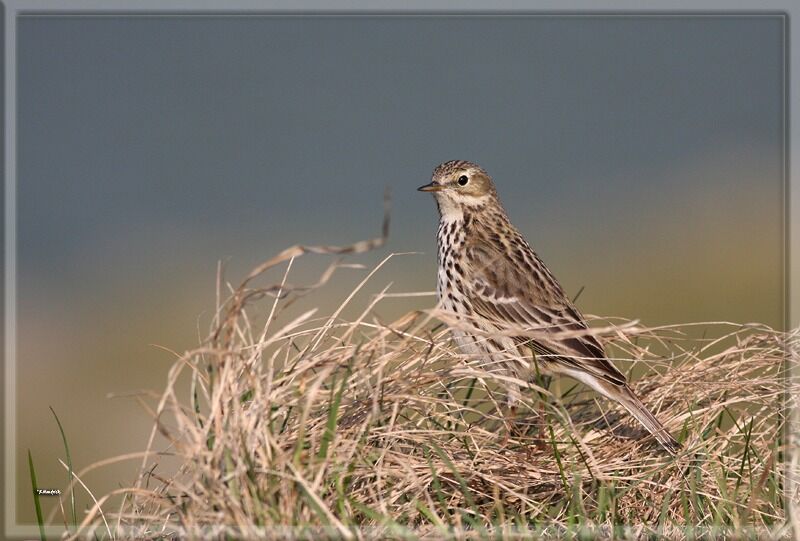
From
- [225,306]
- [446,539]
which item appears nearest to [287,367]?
[225,306]

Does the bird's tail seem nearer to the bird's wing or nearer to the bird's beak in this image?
the bird's wing

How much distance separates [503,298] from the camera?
19.2 feet

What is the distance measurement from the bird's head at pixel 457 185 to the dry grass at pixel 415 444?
1285mm

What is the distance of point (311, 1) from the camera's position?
16.8 ft

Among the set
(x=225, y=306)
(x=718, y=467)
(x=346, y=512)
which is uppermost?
(x=225, y=306)

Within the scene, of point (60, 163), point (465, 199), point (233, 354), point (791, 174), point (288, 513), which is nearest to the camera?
point (288, 513)

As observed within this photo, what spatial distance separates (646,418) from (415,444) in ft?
3.87

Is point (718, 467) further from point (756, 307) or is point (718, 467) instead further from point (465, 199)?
point (465, 199)

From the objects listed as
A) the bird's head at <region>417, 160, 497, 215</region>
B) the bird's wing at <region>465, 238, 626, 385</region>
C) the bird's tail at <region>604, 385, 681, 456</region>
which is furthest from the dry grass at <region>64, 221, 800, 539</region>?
the bird's head at <region>417, 160, 497, 215</region>

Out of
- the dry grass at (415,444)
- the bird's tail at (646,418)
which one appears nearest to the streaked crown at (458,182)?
the dry grass at (415,444)

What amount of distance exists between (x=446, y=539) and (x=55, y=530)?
1842mm

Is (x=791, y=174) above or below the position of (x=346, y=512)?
above

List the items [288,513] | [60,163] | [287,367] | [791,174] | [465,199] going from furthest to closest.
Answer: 1. [465,199]
2. [60,163]
3. [791,174]
4. [287,367]
5. [288,513]

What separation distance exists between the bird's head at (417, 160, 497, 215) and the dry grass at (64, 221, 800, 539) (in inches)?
50.6
